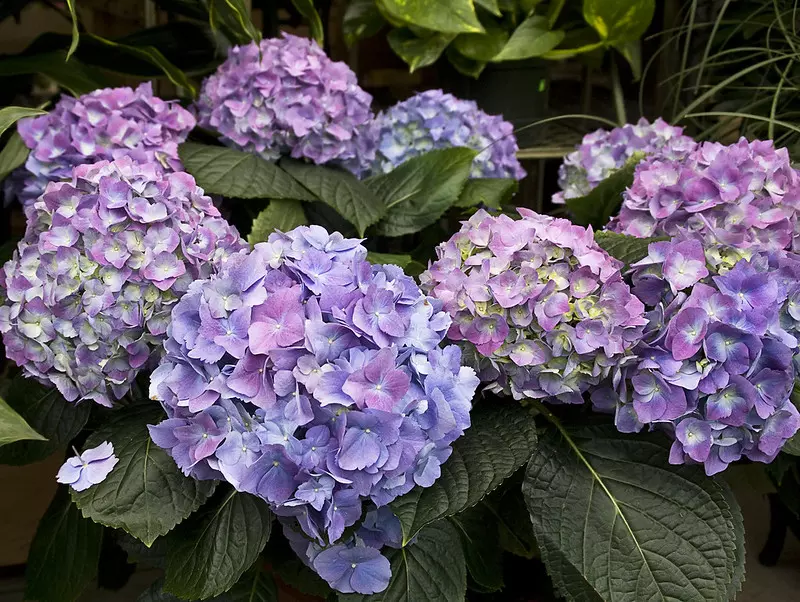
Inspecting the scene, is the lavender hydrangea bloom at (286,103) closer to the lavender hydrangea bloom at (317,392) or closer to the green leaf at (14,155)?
the green leaf at (14,155)

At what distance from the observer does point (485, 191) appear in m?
1.06

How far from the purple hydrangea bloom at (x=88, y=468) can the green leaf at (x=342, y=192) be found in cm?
40

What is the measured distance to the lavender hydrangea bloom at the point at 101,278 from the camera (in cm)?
67

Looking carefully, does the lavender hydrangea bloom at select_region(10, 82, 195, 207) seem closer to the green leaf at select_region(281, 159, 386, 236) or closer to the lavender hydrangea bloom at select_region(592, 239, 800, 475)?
the green leaf at select_region(281, 159, 386, 236)

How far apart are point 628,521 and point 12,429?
1.70ft

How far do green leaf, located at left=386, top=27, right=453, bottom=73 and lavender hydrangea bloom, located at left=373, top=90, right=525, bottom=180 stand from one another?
0.15 meters

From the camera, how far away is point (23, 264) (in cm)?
70

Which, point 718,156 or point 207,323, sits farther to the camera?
point 718,156

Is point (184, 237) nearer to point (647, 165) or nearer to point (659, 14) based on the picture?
point (647, 165)

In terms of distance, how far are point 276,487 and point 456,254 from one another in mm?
286

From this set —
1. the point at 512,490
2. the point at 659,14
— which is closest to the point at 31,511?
the point at 512,490

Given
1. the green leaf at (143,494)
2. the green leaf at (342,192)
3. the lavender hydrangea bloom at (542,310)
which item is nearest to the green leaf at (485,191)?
the green leaf at (342,192)

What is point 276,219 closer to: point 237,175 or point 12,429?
point 237,175

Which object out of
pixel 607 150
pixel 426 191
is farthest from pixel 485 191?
pixel 607 150
